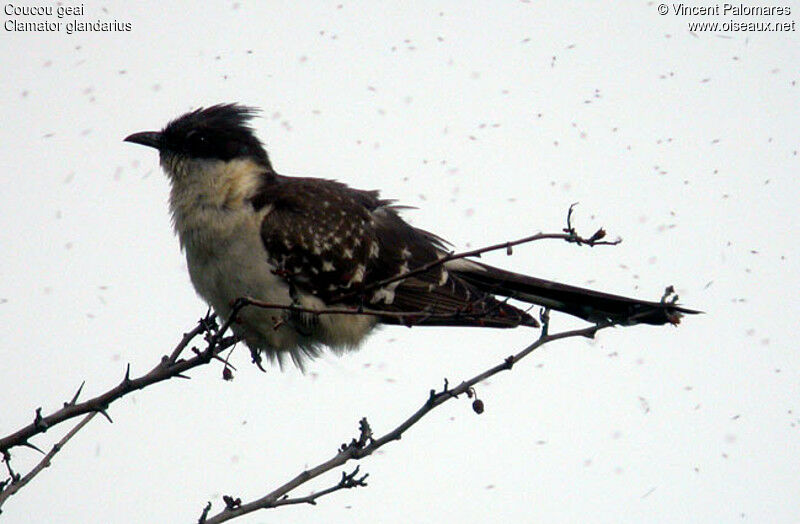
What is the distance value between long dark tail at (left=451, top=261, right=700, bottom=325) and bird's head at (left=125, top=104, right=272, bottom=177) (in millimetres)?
1333

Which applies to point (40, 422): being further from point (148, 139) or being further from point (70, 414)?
point (148, 139)

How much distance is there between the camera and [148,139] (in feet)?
19.2

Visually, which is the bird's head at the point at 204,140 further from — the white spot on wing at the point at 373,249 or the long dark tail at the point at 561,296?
the long dark tail at the point at 561,296

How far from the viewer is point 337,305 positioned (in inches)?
208

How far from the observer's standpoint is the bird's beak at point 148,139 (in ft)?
19.2

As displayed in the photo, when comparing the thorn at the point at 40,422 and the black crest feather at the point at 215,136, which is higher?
the black crest feather at the point at 215,136

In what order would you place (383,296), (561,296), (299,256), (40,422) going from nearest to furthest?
(40,422) → (299,256) → (383,296) → (561,296)

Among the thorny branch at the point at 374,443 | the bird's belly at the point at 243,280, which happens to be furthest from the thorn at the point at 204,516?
the bird's belly at the point at 243,280

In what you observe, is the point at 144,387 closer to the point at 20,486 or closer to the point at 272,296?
the point at 20,486

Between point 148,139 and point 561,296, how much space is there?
2.38m

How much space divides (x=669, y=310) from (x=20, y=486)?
254cm

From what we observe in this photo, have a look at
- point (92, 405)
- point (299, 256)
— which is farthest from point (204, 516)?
point (299, 256)

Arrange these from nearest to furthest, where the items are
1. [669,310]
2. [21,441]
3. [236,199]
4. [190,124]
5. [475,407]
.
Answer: [21,441] < [475,407] < [669,310] < [236,199] < [190,124]

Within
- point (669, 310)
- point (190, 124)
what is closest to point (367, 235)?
point (190, 124)
